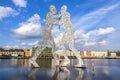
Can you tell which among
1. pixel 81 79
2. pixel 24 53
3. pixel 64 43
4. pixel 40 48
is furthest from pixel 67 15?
pixel 24 53

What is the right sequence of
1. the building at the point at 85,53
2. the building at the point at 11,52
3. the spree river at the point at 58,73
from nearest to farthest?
the spree river at the point at 58,73 → the building at the point at 11,52 → the building at the point at 85,53

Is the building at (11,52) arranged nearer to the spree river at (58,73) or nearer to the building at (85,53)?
the building at (85,53)

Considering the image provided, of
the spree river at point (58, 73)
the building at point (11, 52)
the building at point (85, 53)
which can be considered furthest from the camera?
the building at point (85, 53)

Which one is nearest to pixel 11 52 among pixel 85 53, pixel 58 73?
pixel 85 53

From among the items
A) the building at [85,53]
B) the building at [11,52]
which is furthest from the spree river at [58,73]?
the building at [85,53]

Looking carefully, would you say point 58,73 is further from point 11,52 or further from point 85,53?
point 85,53

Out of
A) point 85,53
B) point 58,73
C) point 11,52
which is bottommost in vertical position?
point 58,73

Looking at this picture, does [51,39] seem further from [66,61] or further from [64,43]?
[66,61]

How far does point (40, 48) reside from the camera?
3778cm

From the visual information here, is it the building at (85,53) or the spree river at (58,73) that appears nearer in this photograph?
the spree river at (58,73)

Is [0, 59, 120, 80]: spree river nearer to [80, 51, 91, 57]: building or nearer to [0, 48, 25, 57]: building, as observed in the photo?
[0, 48, 25, 57]: building

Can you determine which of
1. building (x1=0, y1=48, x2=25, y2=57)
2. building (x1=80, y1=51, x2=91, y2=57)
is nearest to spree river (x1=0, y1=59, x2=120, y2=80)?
building (x1=0, y1=48, x2=25, y2=57)

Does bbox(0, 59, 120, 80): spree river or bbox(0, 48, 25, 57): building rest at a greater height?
bbox(0, 48, 25, 57): building

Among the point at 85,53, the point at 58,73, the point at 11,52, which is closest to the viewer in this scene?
the point at 58,73
